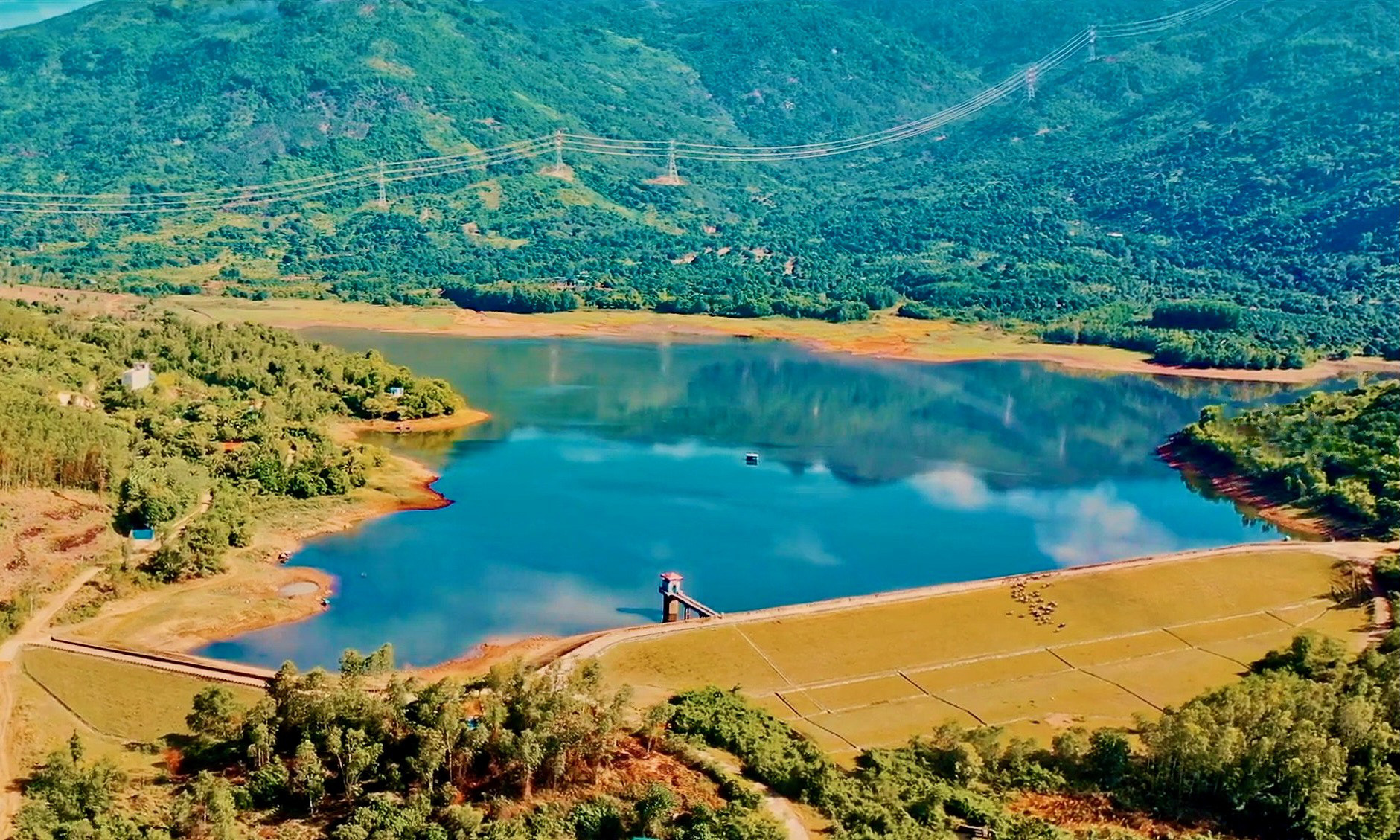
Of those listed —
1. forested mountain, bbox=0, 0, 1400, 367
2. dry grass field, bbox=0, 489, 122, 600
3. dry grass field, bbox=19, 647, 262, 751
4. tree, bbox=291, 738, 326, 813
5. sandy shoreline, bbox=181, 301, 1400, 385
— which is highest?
Result: forested mountain, bbox=0, 0, 1400, 367

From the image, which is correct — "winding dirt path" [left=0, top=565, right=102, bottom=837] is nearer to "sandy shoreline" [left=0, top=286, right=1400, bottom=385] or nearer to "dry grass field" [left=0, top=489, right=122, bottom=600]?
"dry grass field" [left=0, top=489, right=122, bottom=600]

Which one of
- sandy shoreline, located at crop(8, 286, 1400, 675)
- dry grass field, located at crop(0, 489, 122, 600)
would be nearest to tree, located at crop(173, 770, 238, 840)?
dry grass field, located at crop(0, 489, 122, 600)

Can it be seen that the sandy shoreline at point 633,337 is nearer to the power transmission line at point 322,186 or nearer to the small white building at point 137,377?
the small white building at point 137,377

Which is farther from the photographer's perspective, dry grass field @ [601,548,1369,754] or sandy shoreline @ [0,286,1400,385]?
sandy shoreline @ [0,286,1400,385]

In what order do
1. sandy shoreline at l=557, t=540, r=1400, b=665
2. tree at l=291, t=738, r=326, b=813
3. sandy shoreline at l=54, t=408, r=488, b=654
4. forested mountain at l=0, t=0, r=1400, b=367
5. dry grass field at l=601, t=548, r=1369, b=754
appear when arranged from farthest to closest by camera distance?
forested mountain at l=0, t=0, r=1400, b=367, sandy shoreline at l=54, t=408, r=488, b=654, sandy shoreline at l=557, t=540, r=1400, b=665, dry grass field at l=601, t=548, r=1369, b=754, tree at l=291, t=738, r=326, b=813

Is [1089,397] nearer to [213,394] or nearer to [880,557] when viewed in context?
[880,557]

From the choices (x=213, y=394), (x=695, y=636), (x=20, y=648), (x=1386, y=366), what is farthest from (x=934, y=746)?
(x=1386, y=366)

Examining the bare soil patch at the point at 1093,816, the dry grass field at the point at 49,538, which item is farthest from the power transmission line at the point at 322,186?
the bare soil patch at the point at 1093,816

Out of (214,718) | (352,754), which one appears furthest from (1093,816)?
(214,718)
